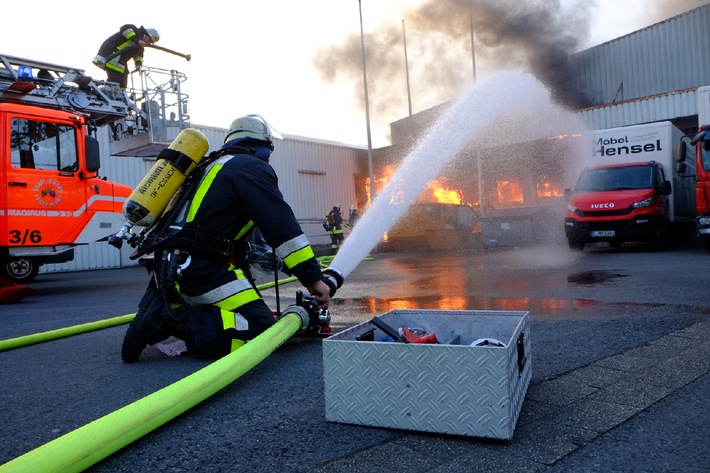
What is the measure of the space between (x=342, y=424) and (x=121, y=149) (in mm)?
9786

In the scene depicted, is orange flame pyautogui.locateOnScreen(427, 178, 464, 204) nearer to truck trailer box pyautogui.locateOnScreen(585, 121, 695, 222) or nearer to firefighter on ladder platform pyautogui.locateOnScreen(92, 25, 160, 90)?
truck trailer box pyautogui.locateOnScreen(585, 121, 695, 222)

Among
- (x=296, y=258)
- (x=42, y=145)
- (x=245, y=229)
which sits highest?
(x=42, y=145)

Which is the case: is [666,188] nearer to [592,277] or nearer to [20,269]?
[592,277]

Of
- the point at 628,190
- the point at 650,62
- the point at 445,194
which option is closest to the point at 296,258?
the point at 628,190

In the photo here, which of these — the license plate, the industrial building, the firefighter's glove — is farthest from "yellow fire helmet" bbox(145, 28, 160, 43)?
the license plate

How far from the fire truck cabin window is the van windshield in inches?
409

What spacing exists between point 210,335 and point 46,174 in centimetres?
612

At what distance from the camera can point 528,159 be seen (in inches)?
575

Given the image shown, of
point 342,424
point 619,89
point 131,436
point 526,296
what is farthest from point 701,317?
point 619,89

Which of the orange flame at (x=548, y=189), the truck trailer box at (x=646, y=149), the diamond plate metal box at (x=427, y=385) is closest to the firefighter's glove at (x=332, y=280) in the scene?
the diamond plate metal box at (x=427, y=385)

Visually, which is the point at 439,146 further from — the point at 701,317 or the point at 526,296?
the point at 701,317

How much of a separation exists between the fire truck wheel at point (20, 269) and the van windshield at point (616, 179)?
36.3 feet

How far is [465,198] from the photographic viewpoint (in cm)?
2234

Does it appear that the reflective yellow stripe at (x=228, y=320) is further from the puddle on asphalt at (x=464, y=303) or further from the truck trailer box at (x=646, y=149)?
the truck trailer box at (x=646, y=149)
